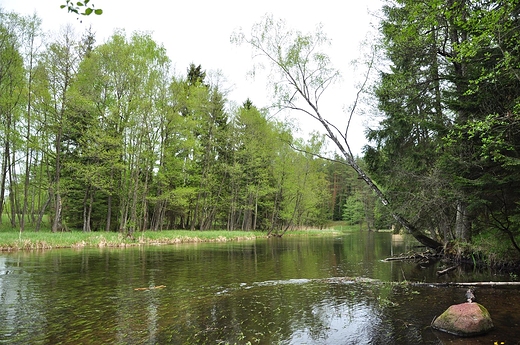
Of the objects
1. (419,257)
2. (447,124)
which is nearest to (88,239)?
(419,257)

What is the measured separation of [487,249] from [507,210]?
2010 mm

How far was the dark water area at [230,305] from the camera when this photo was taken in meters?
6.58

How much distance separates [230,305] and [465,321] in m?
5.37

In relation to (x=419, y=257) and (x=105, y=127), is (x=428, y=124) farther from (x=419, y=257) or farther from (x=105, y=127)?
(x=105, y=127)

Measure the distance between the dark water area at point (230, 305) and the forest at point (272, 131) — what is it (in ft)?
11.6

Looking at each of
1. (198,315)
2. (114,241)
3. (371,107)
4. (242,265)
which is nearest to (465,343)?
(198,315)

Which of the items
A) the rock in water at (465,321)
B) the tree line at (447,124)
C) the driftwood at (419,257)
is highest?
the tree line at (447,124)

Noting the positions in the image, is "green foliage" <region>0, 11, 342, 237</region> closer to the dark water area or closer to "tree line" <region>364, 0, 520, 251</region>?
"tree line" <region>364, 0, 520, 251</region>

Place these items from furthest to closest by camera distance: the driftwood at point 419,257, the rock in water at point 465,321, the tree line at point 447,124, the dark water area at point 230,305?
the driftwood at point 419,257 → the tree line at point 447,124 → the dark water area at point 230,305 → the rock in water at point 465,321

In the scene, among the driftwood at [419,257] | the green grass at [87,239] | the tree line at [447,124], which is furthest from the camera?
the green grass at [87,239]

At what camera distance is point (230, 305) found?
8.93m

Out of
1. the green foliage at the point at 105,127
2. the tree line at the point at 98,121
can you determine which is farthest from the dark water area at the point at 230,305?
the green foliage at the point at 105,127

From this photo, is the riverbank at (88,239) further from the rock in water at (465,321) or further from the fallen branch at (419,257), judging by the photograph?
the rock in water at (465,321)

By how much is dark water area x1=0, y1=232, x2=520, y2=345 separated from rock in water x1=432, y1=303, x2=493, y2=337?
0.19 meters
